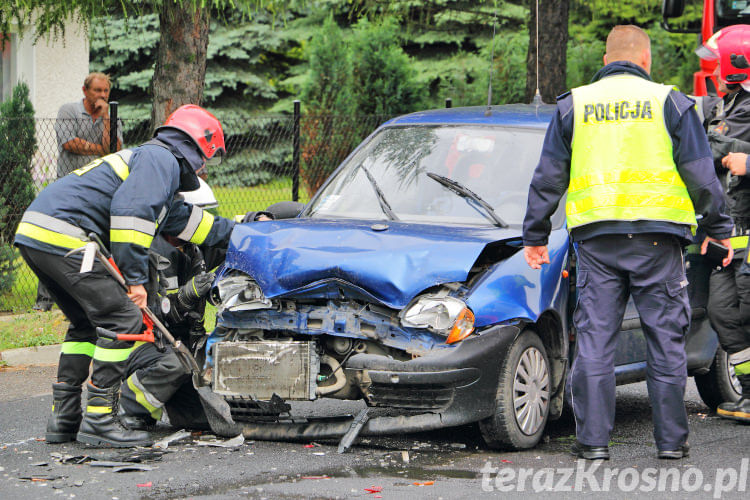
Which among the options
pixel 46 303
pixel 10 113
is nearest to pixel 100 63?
pixel 10 113

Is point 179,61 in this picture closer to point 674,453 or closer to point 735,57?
point 735,57

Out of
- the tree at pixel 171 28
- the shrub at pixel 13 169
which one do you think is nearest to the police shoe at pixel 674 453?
the tree at pixel 171 28

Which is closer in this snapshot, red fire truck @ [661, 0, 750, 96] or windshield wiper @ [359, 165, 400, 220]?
Result: windshield wiper @ [359, 165, 400, 220]

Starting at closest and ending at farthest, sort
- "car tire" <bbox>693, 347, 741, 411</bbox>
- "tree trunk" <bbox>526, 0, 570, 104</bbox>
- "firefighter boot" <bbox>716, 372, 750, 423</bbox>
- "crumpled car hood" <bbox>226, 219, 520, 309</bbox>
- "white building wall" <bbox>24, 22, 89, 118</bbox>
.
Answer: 1. "crumpled car hood" <bbox>226, 219, 520, 309</bbox>
2. "firefighter boot" <bbox>716, 372, 750, 423</bbox>
3. "car tire" <bbox>693, 347, 741, 411</bbox>
4. "tree trunk" <bbox>526, 0, 570, 104</bbox>
5. "white building wall" <bbox>24, 22, 89, 118</bbox>

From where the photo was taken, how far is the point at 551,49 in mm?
12008

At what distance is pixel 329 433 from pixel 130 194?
1.51 metres

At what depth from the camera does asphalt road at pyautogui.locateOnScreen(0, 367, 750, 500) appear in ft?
15.1

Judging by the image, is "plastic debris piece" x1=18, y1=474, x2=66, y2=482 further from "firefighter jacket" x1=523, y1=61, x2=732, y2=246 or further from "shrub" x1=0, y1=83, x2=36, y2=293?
"shrub" x1=0, y1=83, x2=36, y2=293

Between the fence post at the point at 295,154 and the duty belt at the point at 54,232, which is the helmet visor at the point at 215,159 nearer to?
the duty belt at the point at 54,232

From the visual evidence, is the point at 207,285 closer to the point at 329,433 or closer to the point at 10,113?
the point at 329,433

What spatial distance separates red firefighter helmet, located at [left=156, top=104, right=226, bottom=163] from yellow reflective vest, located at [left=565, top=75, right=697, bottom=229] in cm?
194

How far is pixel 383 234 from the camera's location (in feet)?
17.8

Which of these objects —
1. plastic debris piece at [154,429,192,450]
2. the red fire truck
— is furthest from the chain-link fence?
plastic debris piece at [154,429,192,450]

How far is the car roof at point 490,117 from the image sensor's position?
638cm
